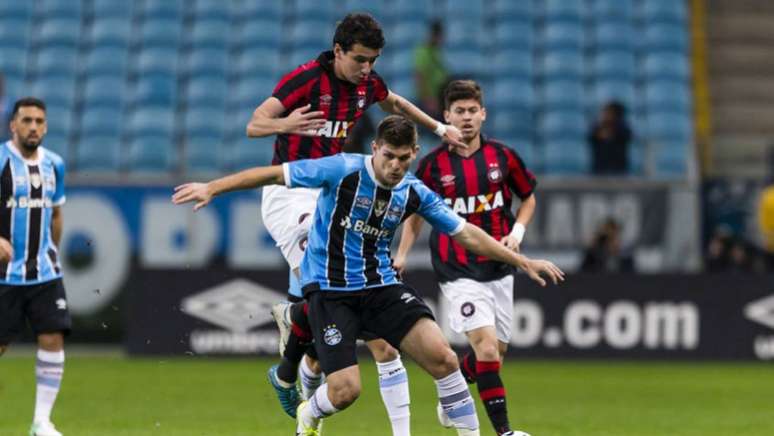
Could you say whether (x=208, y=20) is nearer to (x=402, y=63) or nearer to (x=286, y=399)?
(x=402, y=63)

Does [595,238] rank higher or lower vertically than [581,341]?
higher

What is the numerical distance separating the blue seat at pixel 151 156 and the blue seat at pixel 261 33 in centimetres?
231

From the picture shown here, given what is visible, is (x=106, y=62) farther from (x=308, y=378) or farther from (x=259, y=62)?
(x=308, y=378)

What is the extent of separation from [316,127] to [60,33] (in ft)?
41.8

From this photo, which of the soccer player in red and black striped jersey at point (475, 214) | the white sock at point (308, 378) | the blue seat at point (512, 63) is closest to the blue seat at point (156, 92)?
the blue seat at point (512, 63)

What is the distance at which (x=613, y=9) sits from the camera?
20047mm

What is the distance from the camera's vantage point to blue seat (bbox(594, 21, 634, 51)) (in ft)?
64.5

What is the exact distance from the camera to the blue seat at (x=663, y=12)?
1988 cm

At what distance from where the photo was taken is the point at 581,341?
1538 cm

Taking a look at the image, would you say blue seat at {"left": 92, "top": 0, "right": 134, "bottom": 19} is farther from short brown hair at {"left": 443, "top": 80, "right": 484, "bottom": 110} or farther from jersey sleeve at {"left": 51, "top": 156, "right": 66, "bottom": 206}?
short brown hair at {"left": 443, "top": 80, "right": 484, "bottom": 110}

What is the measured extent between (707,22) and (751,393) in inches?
356

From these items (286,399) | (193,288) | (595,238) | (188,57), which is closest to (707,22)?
(595,238)

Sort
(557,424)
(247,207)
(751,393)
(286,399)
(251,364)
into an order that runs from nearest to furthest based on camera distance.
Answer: (286,399)
(557,424)
(751,393)
(251,364)
(247,207)

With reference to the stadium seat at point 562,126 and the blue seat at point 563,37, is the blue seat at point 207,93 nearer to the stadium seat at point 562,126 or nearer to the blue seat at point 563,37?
the stadium seat at point 562,126
